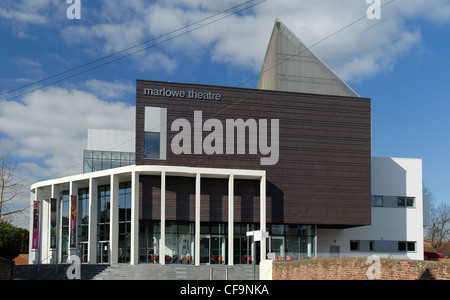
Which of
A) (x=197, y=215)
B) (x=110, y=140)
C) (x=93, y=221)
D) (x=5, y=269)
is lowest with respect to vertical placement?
(x=5, y=269)

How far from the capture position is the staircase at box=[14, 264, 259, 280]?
38.8m

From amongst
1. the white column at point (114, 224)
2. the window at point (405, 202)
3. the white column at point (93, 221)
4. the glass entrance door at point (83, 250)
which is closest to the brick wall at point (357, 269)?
the white column at point (114, 224)

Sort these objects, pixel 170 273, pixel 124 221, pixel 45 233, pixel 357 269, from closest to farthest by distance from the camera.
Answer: pixel 357 269, pixel 170 273, pixel 124 221, pixel 45 233

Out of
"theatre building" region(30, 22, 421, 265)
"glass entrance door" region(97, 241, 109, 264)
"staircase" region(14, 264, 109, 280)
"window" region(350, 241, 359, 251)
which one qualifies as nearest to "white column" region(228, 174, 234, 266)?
"theatre building" region(30, 22, 421, 265)

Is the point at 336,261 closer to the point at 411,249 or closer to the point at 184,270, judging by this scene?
the point at 184,270

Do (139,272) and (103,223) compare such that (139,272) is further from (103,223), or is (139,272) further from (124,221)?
(103,223)

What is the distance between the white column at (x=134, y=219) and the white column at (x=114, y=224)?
6.61 feet

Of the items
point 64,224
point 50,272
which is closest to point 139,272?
point 50,272

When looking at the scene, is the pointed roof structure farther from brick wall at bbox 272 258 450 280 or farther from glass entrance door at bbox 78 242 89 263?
brick wall at bbox 272 258 450 280

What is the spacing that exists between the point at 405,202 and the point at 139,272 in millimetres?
29198

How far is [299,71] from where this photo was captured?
5159 cm

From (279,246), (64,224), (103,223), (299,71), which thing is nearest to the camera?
(103,223)
